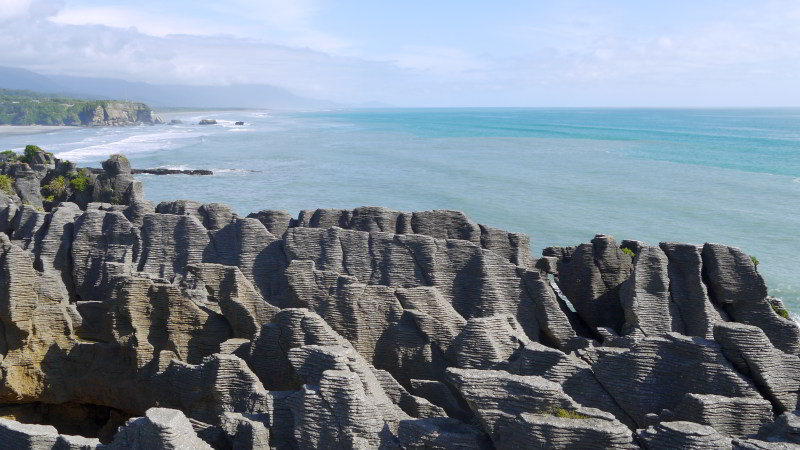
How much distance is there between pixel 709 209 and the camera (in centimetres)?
5753

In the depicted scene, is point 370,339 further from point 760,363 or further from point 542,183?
point 542,183

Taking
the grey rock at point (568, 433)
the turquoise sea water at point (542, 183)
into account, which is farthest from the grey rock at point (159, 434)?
the turquoise sea water at point (542, 183)

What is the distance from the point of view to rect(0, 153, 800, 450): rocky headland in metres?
10.1

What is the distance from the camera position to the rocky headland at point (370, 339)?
10.1 m

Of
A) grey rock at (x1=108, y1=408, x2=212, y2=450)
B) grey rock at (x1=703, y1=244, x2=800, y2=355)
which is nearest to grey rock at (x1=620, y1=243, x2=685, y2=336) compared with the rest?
grey rock at (x1=703, y1=244, x2=800, y2=355)

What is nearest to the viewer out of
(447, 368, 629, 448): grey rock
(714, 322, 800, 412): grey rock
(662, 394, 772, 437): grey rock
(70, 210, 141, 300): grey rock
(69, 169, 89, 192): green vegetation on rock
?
(447, 368, 629, 448): grey rock

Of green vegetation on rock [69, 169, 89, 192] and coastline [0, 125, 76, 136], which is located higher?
green vegetation on rock [69, 169, 89, 192]

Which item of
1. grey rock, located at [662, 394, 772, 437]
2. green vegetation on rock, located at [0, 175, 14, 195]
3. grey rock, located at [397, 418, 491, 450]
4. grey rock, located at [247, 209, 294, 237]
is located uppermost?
grey rock, located at [247, 209, 294, 237]

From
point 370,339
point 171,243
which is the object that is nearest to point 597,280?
point 370,339

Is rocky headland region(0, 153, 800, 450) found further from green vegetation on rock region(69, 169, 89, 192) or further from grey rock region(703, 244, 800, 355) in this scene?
green vegetation on rock region(69, 169, 89, 192)

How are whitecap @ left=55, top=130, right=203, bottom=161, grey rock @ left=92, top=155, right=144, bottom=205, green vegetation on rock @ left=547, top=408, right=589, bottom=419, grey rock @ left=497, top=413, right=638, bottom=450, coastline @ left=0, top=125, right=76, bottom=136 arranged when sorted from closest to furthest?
grey rock @ left=497, top=413, right=638, bottom=450
green vegetation on rock @ left=547, top=408, right=589, bottom=419
grey rock @ left=92, top=155, right=144, bottom=205
whitecap @ left=55, top=130, right=203, bottom=161
coastline @ left=0, top=125, right=76, bottom=136

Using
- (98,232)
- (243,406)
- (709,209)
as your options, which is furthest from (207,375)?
(709,209)

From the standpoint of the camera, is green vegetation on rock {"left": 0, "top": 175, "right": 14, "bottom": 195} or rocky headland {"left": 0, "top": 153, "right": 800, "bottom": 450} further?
green vegetation on rock {"left": 0, "top": 175, "right": 14, "bottom": 195}

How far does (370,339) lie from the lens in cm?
1411
